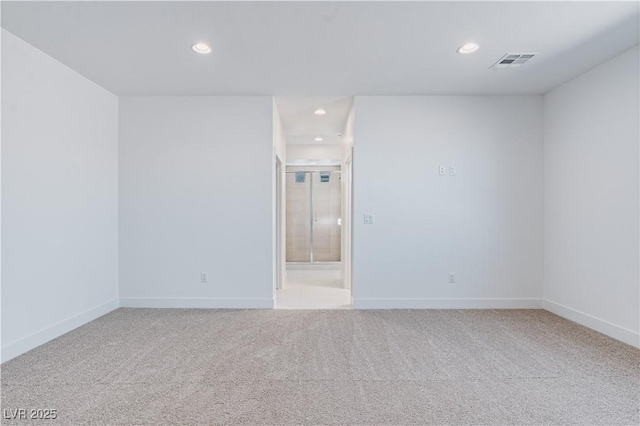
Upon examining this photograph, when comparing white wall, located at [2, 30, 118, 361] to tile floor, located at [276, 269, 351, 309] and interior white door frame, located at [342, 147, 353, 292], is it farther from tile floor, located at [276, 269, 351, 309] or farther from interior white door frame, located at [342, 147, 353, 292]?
interior white door frame, located at [342, 147, 353, 292]

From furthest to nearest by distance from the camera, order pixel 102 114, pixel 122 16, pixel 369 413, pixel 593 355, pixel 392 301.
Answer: pixel 392 301
pixel 102 114
pixel 593 355
pixel 122 16
pixel 369 413

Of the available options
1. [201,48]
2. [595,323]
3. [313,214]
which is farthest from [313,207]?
[595,323]

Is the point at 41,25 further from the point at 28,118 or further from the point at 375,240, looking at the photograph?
the point at 375,240

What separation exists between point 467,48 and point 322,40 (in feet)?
4.06

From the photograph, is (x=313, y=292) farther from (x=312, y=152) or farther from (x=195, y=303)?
(x=312, y=152)

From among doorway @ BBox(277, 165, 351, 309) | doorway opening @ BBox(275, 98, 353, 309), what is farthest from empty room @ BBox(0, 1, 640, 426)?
doorway @ BBox(277, 165, 351, 309)

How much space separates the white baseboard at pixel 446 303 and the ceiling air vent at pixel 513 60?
8.51 feet

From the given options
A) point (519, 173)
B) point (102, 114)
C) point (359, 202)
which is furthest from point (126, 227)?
point (519, 173)

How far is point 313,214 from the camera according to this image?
6.97 metres

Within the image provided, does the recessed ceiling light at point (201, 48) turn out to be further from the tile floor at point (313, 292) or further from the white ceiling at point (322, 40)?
the tile floor at point (313, 292)

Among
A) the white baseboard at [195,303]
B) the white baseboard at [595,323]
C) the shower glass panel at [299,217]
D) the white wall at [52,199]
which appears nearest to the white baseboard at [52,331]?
the white wall at [52,199]

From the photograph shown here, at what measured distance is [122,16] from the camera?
7.55ft

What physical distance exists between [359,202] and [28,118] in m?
3.22

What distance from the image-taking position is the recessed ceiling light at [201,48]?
2.71 meters
